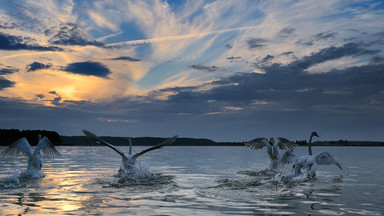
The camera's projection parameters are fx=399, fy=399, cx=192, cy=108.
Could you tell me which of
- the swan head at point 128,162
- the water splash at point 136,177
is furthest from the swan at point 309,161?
the swan head at point 128,162

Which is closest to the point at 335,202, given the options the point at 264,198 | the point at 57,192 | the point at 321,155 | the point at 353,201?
the point at 353,201

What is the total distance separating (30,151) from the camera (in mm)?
24438

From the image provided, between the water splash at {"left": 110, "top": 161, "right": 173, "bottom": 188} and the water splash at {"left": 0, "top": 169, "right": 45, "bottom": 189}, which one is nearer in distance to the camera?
the water splash at {"left": 0, "top": 169, "right": 45, "bottom": 189}

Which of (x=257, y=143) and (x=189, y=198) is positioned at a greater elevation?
(x=257, y=143)

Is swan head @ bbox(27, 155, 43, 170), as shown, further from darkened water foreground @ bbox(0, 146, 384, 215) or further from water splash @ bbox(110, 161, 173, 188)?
water splash @ bbox(110, 161, 173, 188)

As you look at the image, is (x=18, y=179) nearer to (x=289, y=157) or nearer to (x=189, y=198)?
(x=189, y=198)

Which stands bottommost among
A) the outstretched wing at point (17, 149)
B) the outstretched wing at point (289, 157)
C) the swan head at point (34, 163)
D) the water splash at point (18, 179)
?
the water splash at point (18, 179)

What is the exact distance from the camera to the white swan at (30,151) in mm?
23484

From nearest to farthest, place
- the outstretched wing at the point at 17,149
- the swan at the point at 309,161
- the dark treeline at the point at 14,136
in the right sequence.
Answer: the swan at the point at 309,161 → the outstretched wing at the point at 17,149 → the dark treeline at the point at 14,136

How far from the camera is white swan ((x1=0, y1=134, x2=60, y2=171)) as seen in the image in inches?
925

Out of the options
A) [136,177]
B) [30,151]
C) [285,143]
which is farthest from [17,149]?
[285,143]

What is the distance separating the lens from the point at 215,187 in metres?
18.0

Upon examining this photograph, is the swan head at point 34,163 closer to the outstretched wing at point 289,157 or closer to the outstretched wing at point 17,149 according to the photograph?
the outstretched wing at point 17,149

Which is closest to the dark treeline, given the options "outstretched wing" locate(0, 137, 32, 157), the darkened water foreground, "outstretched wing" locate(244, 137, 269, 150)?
"outstretched wing" locate(0, 137, 32, 157)
